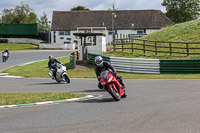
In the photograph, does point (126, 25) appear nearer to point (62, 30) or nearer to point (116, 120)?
point (62, 30)

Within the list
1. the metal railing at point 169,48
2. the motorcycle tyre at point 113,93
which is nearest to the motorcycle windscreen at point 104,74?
the motorcycle tyre at point 113,93

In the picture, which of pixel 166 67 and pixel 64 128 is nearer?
pixel 64 128

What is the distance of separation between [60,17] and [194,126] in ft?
285

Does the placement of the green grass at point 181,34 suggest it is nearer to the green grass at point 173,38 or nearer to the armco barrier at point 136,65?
the green grass at point 173,38

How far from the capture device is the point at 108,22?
3553 inches

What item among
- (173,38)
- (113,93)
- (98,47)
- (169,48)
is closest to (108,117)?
(113,93)

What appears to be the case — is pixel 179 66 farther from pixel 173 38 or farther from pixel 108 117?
pixel 108 117

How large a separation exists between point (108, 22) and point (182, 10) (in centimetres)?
3084

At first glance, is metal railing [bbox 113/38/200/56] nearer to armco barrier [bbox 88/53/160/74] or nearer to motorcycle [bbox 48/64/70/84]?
armco barrier [bbox 88/53/160/74]

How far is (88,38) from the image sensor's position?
36.8 metres

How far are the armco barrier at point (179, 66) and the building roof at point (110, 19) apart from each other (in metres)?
61.8

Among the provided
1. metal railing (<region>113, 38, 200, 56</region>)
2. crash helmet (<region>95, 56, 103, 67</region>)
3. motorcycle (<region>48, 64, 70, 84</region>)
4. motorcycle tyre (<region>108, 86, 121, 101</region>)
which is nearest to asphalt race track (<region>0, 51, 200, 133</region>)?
motorcycle tyre (<region>108, 86, 121, 101</region>)

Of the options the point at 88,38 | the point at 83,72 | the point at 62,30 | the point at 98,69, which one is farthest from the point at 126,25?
the point at 98,69

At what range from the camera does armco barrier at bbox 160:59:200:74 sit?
27.1 m
